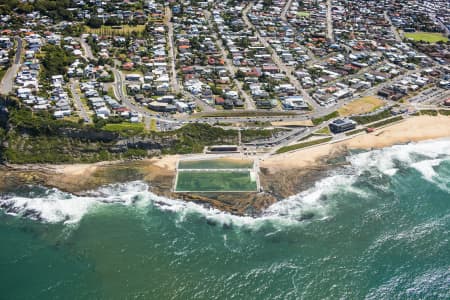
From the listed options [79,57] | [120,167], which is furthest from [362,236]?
[79,57]

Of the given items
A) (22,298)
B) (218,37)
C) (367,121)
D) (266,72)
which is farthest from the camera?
(218,37)

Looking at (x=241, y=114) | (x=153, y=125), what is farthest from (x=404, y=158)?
(x=153, y=125)

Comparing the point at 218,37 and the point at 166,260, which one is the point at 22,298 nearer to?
the point at 166,260

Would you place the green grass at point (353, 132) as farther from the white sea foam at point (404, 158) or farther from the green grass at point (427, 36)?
the green grass at point (427, 36)

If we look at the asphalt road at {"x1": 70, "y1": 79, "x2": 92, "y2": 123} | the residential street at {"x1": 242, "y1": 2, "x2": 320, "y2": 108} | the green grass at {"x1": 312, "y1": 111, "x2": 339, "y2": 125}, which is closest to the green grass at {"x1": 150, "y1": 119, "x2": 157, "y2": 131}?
the asphalt road at {"x1": 70, "y1": 79, "x2": 92, "y2": 123}

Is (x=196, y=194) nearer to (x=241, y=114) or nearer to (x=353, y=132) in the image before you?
(x=241, y=114)

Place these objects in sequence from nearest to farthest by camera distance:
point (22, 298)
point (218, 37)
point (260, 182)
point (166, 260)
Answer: point (22, 298) < point (166, 260) < point (260, 182) < point (218, 37)
